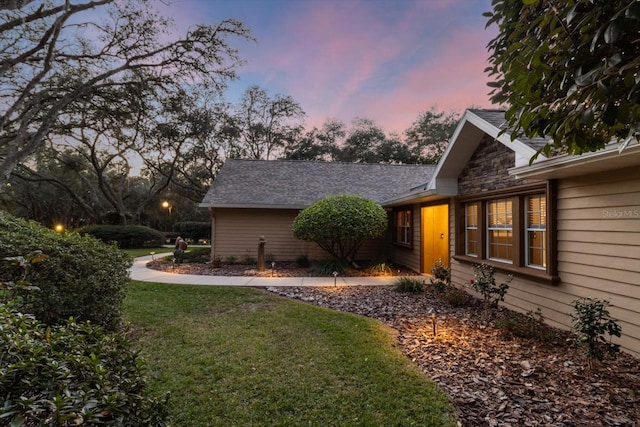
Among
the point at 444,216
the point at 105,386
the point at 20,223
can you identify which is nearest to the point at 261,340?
the point at 105,386

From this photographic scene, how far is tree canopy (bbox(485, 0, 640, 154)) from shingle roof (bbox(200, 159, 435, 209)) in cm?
969

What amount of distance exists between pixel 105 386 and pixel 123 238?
65.3 feet

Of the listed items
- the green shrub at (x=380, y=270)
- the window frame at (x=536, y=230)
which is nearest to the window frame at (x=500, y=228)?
the window frame at (x=536, y=230)

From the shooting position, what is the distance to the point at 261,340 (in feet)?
14.3

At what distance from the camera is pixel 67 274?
12.5 feet

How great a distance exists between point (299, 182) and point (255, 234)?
319 centimetres

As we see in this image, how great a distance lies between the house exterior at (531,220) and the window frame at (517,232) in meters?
0.02

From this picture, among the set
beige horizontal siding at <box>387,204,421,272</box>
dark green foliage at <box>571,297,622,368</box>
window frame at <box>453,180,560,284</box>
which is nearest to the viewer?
dark green foliage at <box>571,297,622,368</box>

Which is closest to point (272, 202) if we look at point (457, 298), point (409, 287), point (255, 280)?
point (255, 280)

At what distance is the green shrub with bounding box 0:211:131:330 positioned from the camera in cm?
359

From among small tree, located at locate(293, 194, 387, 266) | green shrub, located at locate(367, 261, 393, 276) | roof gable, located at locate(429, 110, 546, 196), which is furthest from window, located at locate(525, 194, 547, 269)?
green shrub, located at locate(367, 261, 393, 276)

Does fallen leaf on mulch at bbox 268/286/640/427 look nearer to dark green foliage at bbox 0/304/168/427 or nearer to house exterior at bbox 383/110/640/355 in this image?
house exterior at bbox 383/110/640/355

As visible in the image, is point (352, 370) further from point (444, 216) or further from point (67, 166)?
point (67, 166)

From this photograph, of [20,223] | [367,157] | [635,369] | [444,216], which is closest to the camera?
[635,369]
